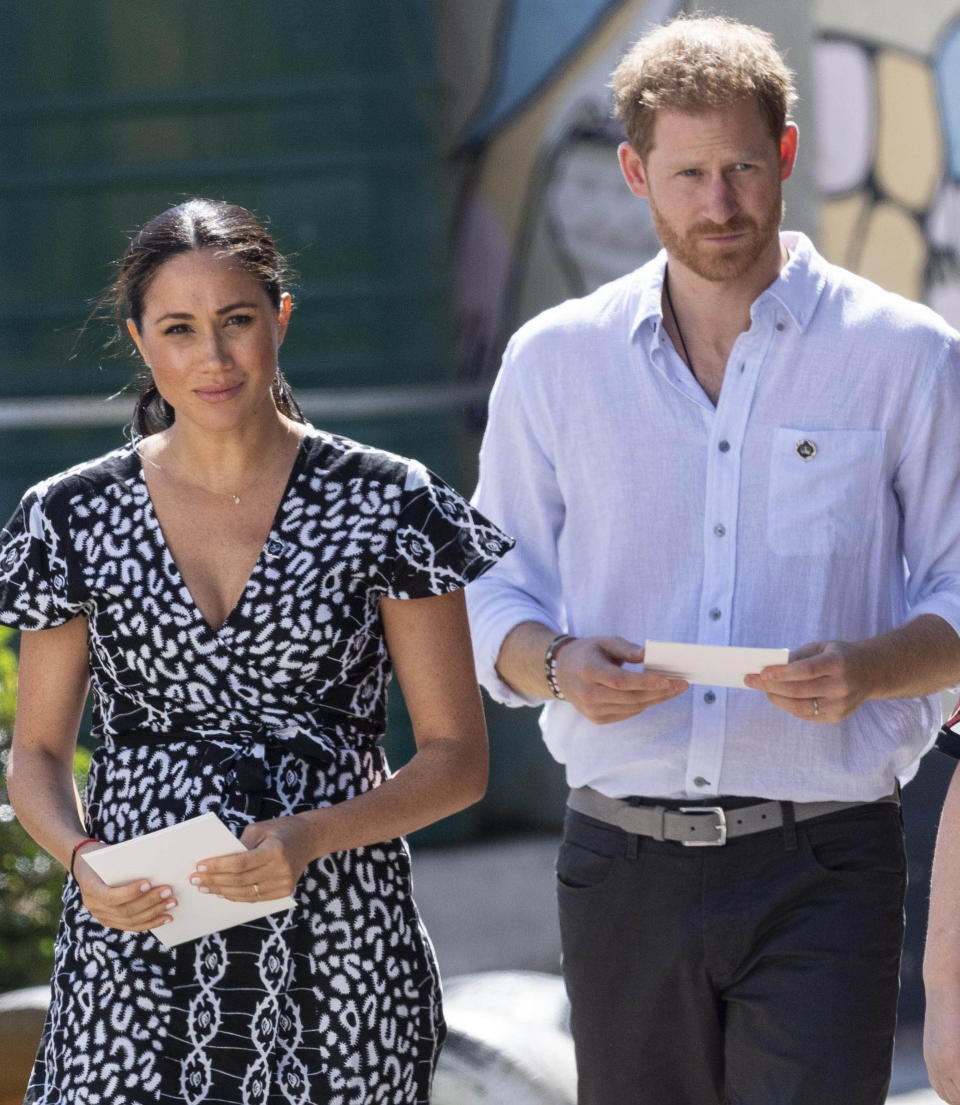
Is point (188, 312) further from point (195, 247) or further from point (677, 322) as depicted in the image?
point (677, 322)

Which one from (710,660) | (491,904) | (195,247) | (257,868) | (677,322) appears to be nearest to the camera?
(257,868)

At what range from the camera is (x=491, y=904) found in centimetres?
751

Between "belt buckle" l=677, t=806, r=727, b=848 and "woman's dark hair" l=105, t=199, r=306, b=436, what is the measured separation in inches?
40.9

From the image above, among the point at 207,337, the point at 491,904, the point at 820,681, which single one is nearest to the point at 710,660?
the point at 820,681

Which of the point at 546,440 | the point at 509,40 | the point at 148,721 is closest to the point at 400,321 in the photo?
the point at 509,40

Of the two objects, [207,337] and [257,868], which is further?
[207,337]

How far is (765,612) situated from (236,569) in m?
0.85

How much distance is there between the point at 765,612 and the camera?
3020 mm

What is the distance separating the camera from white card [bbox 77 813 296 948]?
8.32 feet

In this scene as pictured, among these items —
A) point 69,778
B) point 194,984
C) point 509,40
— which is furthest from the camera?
point 509,40

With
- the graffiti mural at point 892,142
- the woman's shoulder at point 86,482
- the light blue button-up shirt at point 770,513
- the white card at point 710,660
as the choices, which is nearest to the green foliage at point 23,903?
the woman's shoulder at point 86,482

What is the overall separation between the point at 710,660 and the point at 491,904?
196 inches

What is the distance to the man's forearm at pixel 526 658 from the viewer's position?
311cm

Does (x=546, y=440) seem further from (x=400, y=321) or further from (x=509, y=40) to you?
(x=509, y=40)
